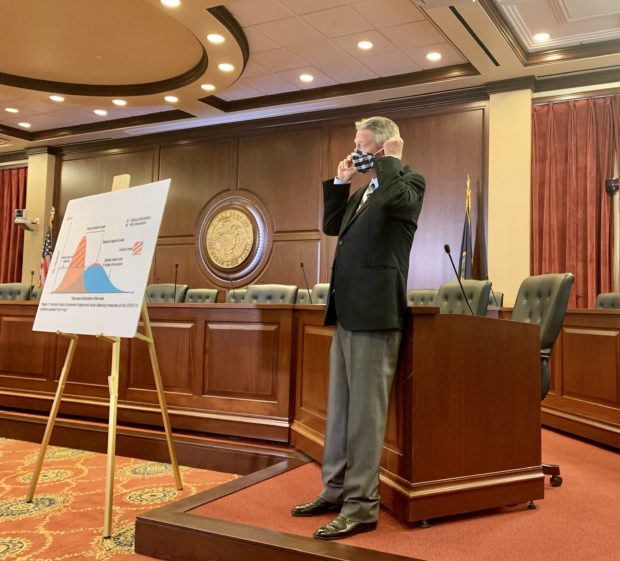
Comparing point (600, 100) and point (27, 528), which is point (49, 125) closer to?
point (600, 100)

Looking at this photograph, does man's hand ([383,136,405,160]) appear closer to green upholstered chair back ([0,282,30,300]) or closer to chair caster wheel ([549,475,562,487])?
chair caster wheel ([549,475,562,487])

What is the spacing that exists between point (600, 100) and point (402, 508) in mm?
5298

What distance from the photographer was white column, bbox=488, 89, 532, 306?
621 cm

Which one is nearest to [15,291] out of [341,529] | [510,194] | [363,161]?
[510,194]

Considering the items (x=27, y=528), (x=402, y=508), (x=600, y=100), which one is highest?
(x=600, y=100)

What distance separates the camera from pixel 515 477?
2268 millimetres

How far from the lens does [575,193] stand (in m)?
6.04

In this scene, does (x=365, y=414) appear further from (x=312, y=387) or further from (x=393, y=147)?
(x=312, y=387)

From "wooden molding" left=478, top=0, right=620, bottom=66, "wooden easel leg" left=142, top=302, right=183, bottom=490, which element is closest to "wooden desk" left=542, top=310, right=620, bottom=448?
"wooden easel leg" left=142, top=302, right=183, bottom=490

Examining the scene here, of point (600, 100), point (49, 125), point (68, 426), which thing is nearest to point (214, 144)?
point (49, 125)

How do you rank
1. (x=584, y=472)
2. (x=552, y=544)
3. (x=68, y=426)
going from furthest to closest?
(x=68, y=426) < (x=584, y=472) < (x=552, y=544)

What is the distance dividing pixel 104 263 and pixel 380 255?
113 centimetres

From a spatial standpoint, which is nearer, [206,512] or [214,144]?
[206,512]

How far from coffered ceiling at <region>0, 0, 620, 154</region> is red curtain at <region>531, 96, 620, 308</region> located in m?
0.36
